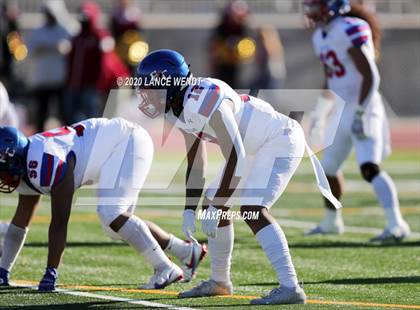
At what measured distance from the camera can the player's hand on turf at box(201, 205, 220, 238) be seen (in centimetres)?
621

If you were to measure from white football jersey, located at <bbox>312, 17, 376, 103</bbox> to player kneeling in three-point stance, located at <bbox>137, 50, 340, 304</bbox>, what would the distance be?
115 inches

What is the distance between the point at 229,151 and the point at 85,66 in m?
9.11

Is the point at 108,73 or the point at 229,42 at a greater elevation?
the point at 108,73

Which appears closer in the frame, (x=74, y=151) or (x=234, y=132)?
(x=234, y=132)

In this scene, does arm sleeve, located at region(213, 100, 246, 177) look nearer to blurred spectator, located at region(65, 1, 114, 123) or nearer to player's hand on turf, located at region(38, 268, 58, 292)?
player's hand on turf, located at region(38, 268, 58, 292)

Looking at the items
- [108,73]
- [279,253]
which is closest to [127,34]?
[108,73]

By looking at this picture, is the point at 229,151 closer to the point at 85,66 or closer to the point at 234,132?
the point at 234,132

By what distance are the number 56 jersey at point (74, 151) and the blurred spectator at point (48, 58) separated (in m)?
8.41

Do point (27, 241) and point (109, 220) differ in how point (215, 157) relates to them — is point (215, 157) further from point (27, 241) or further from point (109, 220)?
point (109, 220)

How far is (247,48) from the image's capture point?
20.2m

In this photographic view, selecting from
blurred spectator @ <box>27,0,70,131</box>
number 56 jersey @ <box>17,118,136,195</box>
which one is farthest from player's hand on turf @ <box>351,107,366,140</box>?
blurred spectator @ <box>27,0,70,131</box>

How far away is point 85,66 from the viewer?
15.1m

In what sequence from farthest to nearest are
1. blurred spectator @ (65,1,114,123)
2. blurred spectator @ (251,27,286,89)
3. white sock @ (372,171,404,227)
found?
blurred spectator @ (251,27,286,89), blurred spectator @ (65,1,114,123), white sock @ (372,171,404,227)

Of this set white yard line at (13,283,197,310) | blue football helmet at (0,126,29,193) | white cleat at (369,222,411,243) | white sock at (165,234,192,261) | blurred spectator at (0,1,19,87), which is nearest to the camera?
white yard line at (13,283,197,310)
